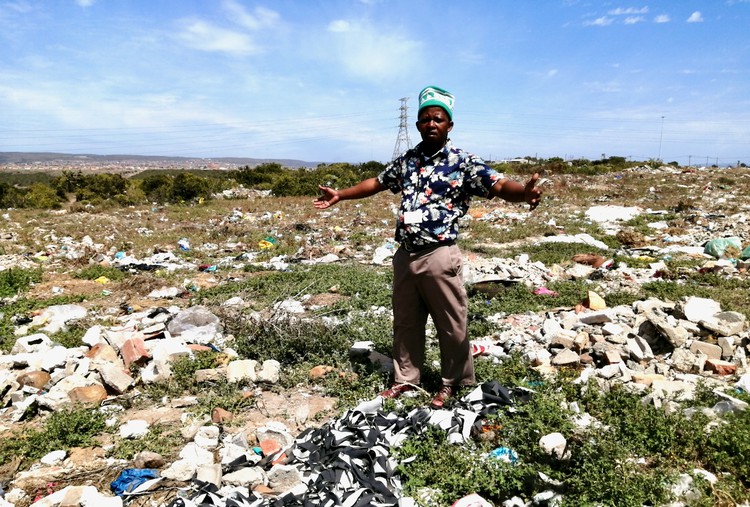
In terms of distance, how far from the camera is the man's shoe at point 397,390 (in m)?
3.10

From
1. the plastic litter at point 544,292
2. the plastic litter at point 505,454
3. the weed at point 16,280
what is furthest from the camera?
the weed at point 16,280

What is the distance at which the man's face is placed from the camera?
8.92ft

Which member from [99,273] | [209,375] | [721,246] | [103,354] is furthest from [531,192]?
[721,246]

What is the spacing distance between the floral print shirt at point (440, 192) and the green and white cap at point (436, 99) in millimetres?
209

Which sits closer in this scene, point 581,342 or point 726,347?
point 726,347

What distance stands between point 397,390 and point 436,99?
1840 mm

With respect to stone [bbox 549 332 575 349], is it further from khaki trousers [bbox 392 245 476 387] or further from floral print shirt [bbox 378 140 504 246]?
floral print shirt [bbox 378 140 504 246]

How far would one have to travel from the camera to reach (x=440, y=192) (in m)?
2.77

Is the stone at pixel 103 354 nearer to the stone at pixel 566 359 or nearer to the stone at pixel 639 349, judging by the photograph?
the stone at pixel 566 359

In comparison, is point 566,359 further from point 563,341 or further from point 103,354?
point 103,354

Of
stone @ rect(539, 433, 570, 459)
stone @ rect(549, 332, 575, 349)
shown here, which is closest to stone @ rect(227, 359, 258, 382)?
stone @ rect(539, 433, 570, 459)

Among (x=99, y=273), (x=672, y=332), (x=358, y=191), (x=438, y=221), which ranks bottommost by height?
(x=99, y=273)

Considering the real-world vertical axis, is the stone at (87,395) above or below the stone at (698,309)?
below

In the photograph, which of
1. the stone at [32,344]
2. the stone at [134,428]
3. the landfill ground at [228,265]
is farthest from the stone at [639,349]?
the stone at [32,344]
